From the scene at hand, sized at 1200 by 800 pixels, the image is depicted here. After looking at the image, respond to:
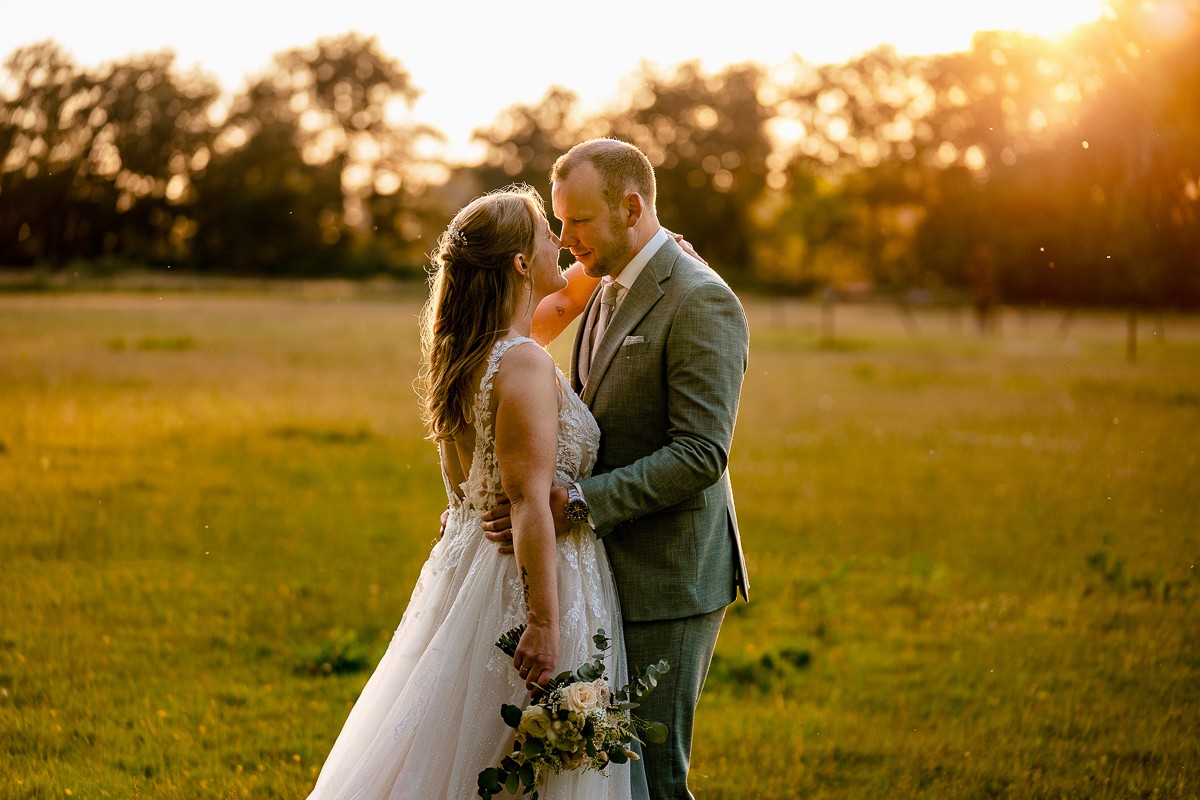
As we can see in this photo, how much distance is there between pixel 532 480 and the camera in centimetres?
327

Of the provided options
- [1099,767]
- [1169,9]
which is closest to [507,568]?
[1099,767]

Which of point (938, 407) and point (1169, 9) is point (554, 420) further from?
point (938, 407)

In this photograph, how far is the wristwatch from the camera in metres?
3.39

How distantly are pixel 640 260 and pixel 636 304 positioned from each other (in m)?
0.15

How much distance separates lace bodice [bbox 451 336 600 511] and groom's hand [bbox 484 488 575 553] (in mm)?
53

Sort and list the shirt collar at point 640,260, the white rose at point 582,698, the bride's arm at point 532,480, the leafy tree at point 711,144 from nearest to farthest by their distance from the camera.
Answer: the white rose at point 582,698 → the bride's arm at point 532,480 → the shirt collar at point 640,260 → the leafy tree at point 711,144

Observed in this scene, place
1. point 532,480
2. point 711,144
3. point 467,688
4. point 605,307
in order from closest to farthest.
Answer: point 532,480 → point 467,688 → point 605,307 → point 711,144

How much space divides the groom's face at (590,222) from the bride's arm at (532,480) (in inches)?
18.7

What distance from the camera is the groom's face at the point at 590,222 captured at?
354 centimetres

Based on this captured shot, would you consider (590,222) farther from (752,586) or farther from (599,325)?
(752,586)

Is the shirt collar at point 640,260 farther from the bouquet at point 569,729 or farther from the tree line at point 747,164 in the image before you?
the tree line at point 747,164

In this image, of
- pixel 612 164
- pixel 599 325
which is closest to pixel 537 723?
pixel 599 325

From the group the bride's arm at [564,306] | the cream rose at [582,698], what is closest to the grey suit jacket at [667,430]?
the cream rose at [582,698]

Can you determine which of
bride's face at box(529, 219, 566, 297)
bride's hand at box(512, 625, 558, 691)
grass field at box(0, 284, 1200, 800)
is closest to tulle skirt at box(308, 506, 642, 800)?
bride's hand at box(512, 625, 558, 691)
